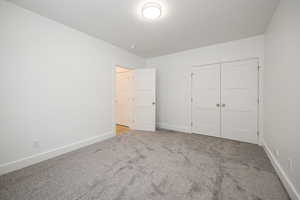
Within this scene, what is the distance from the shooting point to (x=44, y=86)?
7.24 feet

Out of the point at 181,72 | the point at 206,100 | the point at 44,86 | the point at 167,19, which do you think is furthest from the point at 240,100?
the point at 44,86

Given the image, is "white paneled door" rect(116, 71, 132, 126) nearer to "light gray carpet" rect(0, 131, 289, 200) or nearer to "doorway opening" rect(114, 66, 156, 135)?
"doorway opening" rect(114, 66, 156, 135)

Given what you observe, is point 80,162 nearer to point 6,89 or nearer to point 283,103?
point 6,89

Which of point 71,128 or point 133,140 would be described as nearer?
point 71,128

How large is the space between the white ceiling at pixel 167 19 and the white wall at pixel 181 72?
0.29 m

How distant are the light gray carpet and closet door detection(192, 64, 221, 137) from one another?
3.18 ft

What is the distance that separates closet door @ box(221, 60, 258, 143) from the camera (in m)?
2.98

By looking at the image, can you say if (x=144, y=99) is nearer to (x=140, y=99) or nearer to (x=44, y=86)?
(x=140, y=99)

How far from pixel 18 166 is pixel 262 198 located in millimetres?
3462

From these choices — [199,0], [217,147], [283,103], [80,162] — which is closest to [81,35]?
[199,0]

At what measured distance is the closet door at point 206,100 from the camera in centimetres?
348

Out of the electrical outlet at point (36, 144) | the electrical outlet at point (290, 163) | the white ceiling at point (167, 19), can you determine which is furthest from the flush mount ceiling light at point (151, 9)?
the electrical outlet at point (36, 144)

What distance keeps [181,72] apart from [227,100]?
1.65 meters

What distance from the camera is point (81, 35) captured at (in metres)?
2.74
